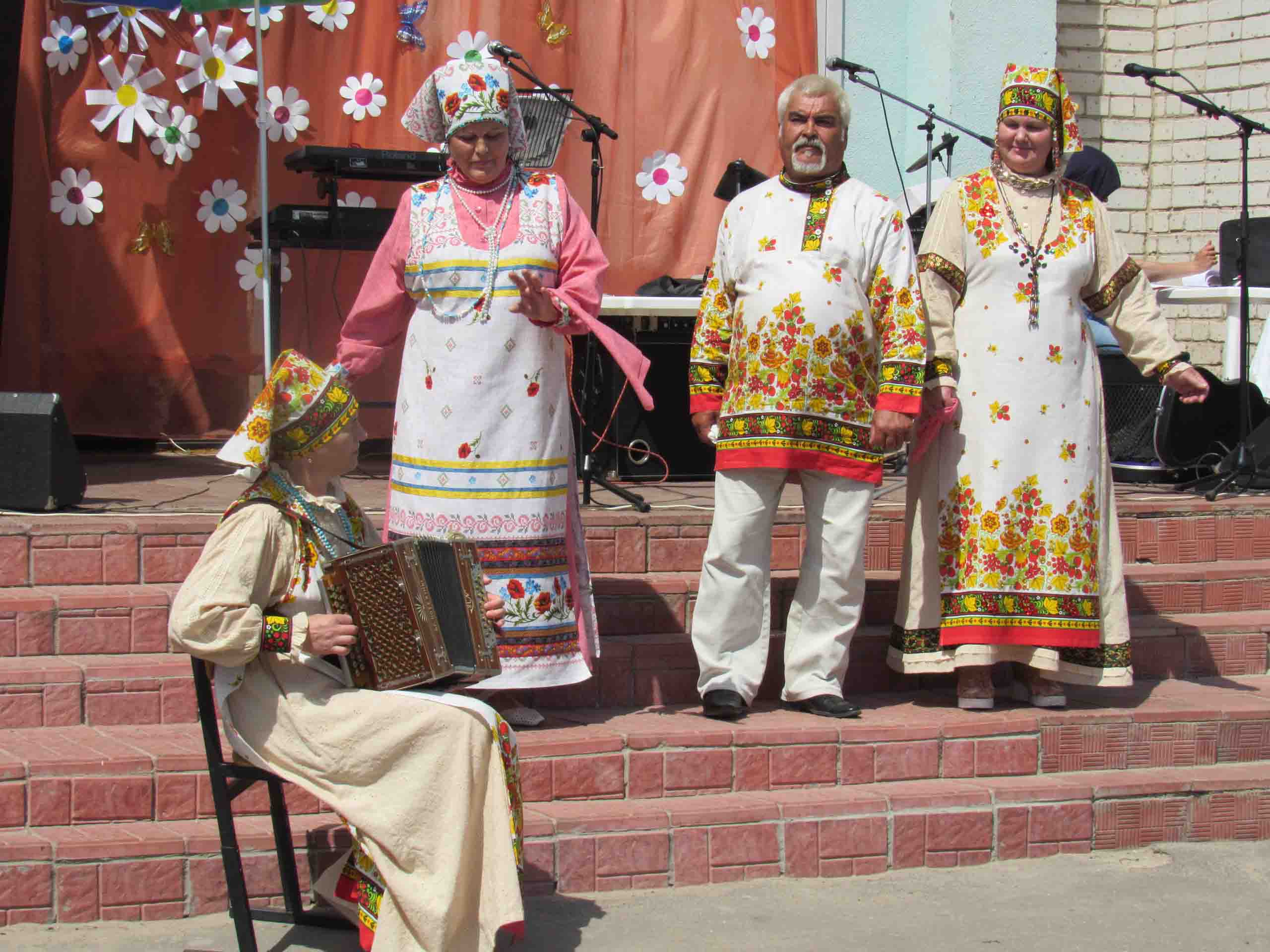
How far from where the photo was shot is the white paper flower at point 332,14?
7660 millimetres

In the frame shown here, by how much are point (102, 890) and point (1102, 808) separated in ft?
9.11

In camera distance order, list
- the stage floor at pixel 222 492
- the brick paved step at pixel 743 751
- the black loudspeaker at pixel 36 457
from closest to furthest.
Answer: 1. the brick paved step at pixel 743 751
2. the black loudspeaker at pixel 36 457
3. the stage floor at pixel 222 492

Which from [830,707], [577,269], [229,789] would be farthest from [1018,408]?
[229,789]

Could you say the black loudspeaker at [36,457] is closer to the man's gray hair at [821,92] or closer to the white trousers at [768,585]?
the white trousers at [768,585]

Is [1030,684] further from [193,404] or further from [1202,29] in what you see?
[1202,29]

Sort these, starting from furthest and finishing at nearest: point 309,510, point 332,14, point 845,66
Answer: point 332,14 → point 845,66 → point 309,510

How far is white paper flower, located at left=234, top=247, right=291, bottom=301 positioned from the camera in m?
7.77

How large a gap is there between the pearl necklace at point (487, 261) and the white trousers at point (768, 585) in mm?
880

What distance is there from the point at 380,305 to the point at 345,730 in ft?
5.07

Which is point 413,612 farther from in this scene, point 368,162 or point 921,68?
point 921,68

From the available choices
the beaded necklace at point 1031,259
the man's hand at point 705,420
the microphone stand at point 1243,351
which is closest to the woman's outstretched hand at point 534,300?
the man's hand at point 705,420

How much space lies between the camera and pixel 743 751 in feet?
14.9

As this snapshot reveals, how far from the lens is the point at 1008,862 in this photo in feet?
15.0

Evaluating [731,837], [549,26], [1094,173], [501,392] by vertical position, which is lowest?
[731,837]
